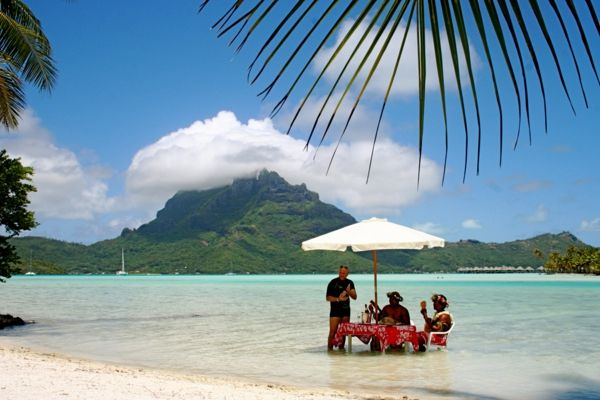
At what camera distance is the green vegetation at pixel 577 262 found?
124438 millimetres

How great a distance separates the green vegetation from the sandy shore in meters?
127

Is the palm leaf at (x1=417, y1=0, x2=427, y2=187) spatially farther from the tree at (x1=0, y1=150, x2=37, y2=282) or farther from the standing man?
the tree at (x1=0, y1=150, x2=37, y2=282)

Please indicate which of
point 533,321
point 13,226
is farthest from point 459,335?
point 13,226

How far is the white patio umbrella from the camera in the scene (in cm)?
1111

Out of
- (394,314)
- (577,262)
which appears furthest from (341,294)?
(577,262)

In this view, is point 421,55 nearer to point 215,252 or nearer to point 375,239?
point 375,239

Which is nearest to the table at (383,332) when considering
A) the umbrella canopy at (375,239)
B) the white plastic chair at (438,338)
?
the white plastic chair at (438,338)

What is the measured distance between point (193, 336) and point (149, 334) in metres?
1.37

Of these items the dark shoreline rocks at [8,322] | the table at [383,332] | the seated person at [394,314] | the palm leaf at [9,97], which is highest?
the palm leaf at [9,97]

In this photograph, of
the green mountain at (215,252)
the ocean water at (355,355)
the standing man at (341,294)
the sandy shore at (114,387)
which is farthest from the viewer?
the green mountain at (215,252)

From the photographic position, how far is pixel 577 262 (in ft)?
427

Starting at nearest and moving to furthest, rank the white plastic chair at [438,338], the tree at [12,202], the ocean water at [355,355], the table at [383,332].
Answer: the ocean water at [355,355], the table at [383,332], the white plastic chair at [438,338], the tree at [12,202]

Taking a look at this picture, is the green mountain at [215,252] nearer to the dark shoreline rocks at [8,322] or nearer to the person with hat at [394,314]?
the dark shoreline rocks at [8,322]

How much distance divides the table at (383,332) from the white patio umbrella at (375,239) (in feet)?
3.31
